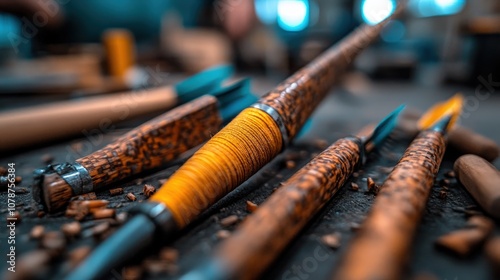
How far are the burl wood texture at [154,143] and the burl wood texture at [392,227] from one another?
434 mm

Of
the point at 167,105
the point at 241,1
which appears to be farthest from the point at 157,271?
the point at 241,1

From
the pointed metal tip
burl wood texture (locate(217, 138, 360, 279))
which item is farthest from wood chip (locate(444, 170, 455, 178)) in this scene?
burl wood texture (locate(217, 138, 360, 279))

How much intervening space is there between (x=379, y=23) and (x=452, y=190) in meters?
0.66

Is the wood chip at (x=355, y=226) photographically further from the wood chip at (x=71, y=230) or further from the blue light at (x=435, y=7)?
the blue light at (x=435, y=7)

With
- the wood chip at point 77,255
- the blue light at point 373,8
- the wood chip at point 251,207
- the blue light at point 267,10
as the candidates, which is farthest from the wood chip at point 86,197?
the blue light at point 267,10

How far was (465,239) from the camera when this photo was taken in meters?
0.45

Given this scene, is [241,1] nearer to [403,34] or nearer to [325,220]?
[403,34]

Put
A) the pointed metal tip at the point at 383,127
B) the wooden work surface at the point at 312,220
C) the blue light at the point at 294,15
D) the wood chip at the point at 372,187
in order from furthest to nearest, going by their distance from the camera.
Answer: the blue light at the point at 294,15 → the pointed metal tip at the point at 383,127 → the wood chip at the point at 372,187 → the wooden work surface at the point at 312,220

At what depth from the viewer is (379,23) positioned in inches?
42.6

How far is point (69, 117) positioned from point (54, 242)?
2.16ft

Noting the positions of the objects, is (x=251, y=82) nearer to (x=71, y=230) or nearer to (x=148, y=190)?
(x=148, y=190)

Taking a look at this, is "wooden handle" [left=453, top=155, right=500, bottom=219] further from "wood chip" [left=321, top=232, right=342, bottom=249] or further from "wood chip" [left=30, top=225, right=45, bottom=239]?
"wood chip" [left=30, top=225, right=45, bottom=239]

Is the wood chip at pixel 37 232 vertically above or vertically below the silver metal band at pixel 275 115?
below

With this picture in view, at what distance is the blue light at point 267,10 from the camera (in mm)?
4438
